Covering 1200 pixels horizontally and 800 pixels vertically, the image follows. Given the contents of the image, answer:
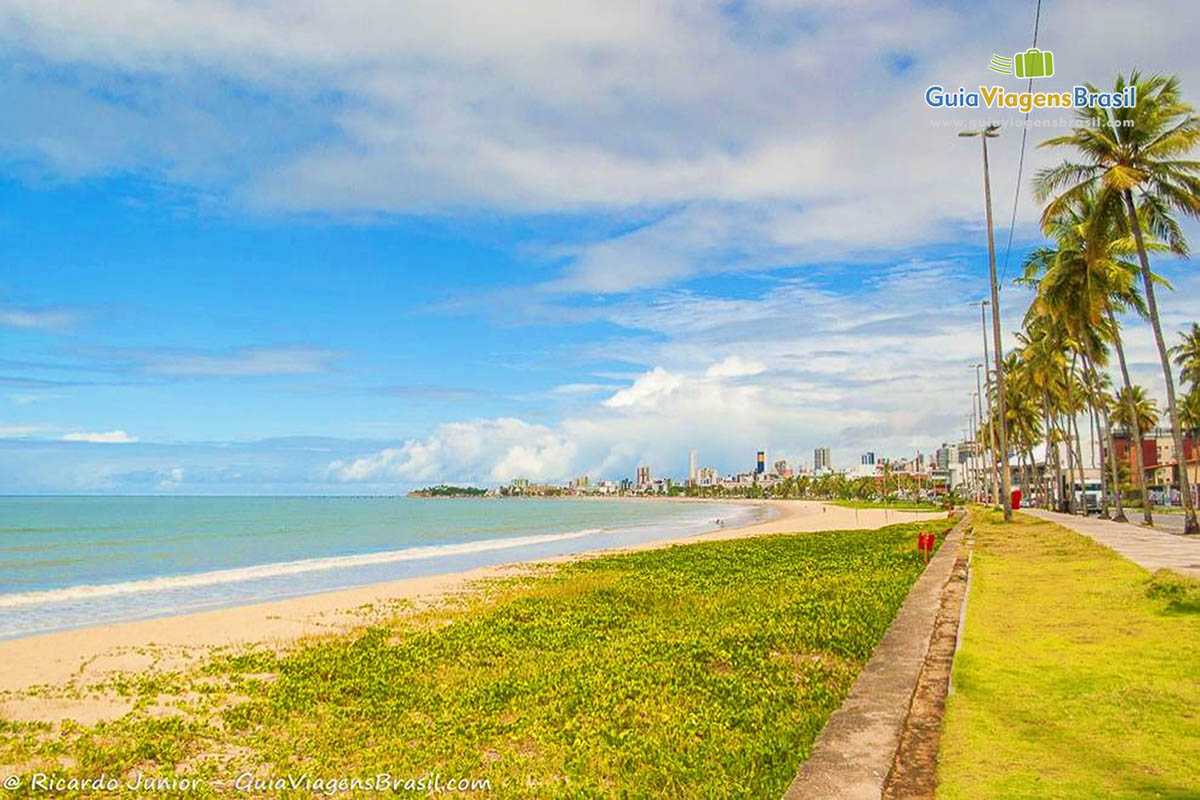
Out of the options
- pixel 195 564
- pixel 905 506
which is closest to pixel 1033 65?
pixel 195 564

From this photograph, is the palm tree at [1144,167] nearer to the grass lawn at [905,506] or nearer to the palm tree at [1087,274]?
the palm tree at [1087,274]

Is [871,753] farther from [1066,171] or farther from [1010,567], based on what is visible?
[1066,171]

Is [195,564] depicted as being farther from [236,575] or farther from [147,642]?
[147,642]

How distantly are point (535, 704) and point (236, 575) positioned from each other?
85.8ft

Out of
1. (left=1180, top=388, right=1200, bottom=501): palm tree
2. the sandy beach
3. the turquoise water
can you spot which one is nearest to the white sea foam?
the turquoise water

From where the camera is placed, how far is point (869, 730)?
219 inches

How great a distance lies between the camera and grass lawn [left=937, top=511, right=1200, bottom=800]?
4641 millimetres

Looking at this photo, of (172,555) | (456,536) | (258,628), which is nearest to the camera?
(258,628)

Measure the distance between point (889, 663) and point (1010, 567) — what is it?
31.5 ft

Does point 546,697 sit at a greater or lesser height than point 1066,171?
lesser

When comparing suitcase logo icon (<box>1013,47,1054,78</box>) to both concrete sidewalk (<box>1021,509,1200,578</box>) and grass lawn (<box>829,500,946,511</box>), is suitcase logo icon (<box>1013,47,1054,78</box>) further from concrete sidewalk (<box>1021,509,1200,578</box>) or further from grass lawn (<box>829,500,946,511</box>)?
grass lawn (<box>829,500,946,511</box>)

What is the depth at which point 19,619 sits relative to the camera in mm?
20547

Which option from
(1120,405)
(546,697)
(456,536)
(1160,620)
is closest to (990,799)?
(546,697)

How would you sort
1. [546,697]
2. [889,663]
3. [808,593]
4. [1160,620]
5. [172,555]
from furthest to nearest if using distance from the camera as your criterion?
[172,555] → [808,593] → [1160,620] → [546,697] → [889,663]
